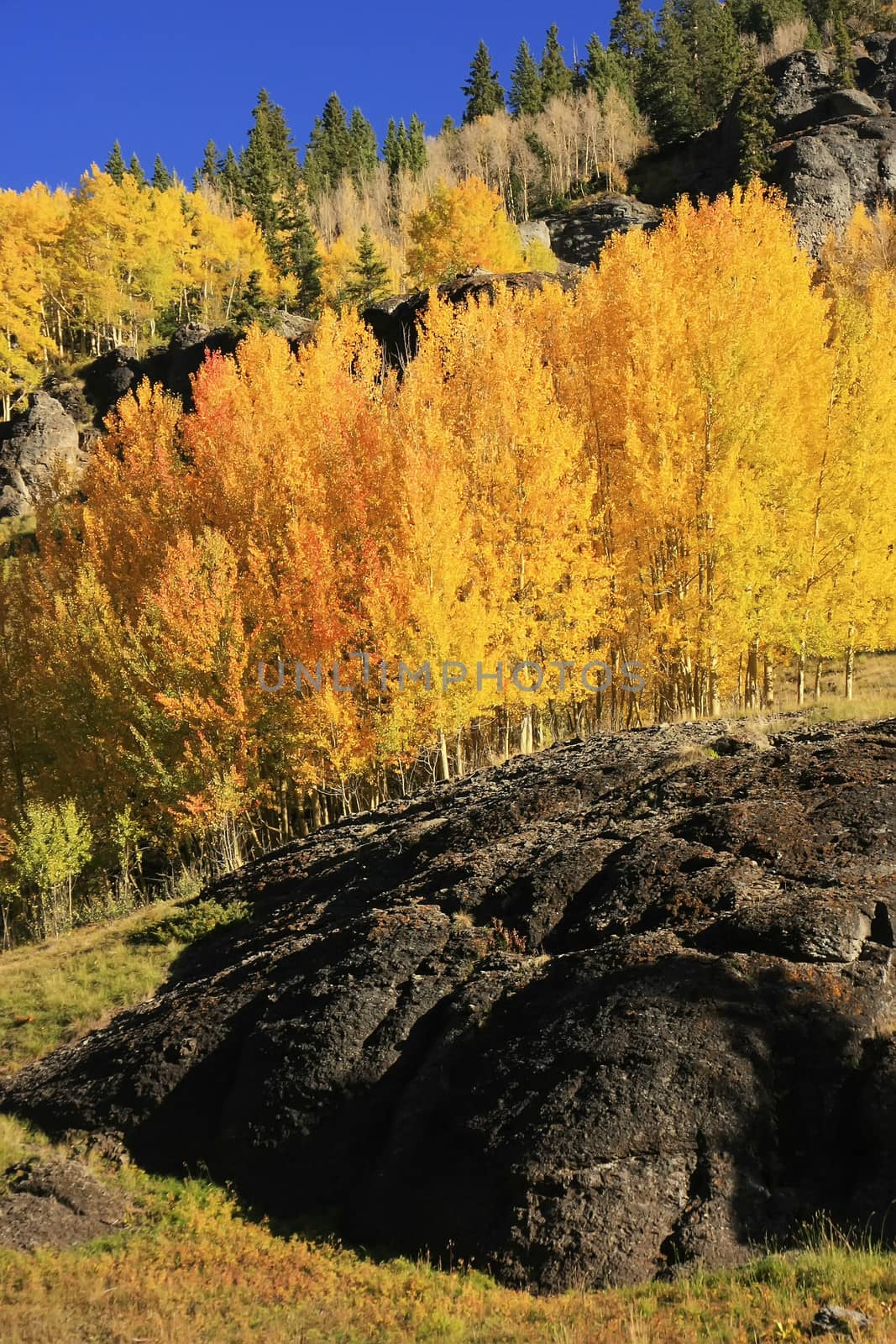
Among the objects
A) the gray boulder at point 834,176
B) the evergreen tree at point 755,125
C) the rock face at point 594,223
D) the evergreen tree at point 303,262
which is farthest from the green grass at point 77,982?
the rock face at point 594,223

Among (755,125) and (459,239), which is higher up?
(755,125)

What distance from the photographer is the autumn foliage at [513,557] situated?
734 inches

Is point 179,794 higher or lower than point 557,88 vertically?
lower

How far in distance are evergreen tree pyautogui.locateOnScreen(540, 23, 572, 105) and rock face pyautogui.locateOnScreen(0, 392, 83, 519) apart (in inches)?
2254

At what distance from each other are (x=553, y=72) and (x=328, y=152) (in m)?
22.5

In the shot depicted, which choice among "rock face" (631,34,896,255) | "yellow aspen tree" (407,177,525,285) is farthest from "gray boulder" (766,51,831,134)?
"yellow aspen tree" (407,177,525,285)

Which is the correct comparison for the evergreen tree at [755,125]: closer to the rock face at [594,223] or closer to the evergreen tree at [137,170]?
the rock face at [594,223]

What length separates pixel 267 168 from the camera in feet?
226

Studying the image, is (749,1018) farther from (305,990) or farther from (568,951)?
(305,990)

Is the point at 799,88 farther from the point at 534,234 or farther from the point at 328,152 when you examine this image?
the point at 328,152

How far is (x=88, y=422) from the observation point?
5378 centimetres

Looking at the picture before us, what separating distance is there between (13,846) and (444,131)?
91.0m

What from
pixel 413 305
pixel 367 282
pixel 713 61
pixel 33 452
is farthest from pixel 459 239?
pixel 713 61

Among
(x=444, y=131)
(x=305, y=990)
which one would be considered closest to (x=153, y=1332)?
(x=305, y=990)
